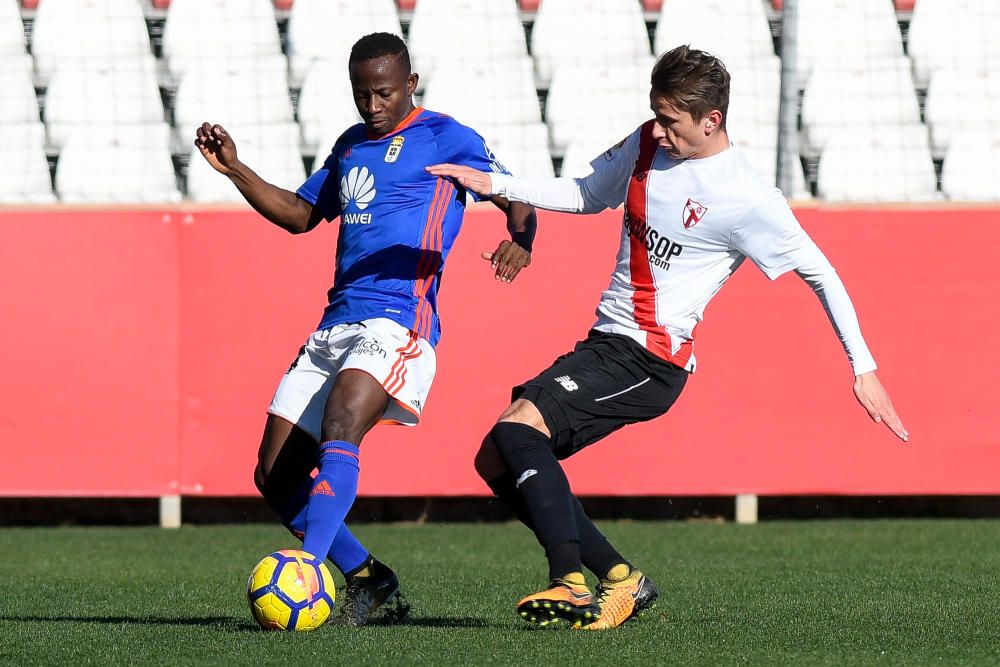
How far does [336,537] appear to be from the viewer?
→ 4.93m

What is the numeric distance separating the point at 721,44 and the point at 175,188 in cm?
355

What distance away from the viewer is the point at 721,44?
9508mm

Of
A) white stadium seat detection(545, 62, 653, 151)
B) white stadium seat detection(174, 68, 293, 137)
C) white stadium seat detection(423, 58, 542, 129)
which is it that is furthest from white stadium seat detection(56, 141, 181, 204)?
white stadium seat detection(545, 62, 653, 151)

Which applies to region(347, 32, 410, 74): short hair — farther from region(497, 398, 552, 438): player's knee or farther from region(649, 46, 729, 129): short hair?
region(497, 398, 552, 438): player's knee

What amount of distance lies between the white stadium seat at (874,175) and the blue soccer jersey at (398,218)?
4.41m

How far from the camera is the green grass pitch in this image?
405 cm

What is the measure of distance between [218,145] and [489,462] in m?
1.35

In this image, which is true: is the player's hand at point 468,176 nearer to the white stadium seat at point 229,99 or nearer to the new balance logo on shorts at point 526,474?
the new balance logo on shorts at point 526,474

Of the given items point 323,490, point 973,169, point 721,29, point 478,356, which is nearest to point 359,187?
point 323,490

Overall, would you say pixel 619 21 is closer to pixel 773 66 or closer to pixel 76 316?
pixel 773 66

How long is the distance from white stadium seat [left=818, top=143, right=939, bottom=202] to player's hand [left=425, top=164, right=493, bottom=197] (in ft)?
15.5

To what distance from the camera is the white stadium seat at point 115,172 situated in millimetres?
8867

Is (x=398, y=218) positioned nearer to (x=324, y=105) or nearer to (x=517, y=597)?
(x=517, y=597)

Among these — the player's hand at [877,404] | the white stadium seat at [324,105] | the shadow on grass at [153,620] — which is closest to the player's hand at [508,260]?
the player's hand at [877,404]
